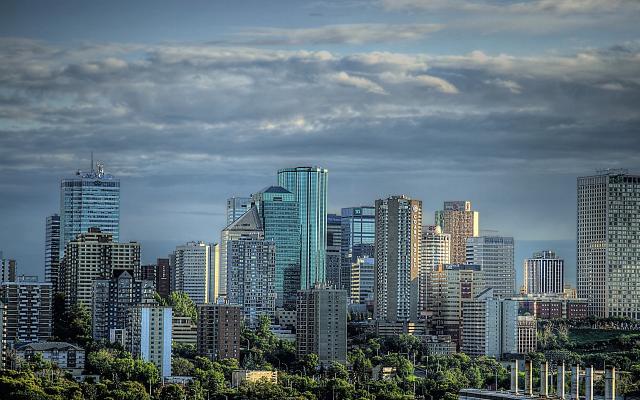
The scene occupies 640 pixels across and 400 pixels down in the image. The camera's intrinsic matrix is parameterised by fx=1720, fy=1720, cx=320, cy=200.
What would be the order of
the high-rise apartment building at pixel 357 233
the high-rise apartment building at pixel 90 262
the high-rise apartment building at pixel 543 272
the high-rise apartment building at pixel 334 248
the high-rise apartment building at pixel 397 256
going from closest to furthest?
1. the high-rise apartment building at pixel 90 262
2. the high-rise apartment building at pixel 397 256
3. the high-rise apartment building at pixel 543 272
4. the high-rise apartment building at pixel 334 248
5. the high-rise apartment building at pixel 357 233

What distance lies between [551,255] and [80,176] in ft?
55.1

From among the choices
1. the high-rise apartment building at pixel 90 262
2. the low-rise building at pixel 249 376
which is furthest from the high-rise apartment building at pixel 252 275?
the low-rise building at pixel 249 376

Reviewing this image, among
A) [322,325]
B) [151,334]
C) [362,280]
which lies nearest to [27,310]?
[151,334]

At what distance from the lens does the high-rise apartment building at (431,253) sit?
56.5m

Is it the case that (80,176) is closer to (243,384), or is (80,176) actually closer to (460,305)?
(460,305)

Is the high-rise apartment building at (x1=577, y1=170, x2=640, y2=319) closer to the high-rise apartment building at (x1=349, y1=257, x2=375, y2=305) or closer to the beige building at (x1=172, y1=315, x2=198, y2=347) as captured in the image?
the high-rise apartment building at (x1=349, y1=257, x2=375, y2=305)

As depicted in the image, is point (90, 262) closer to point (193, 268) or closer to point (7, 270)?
point (7, 270)

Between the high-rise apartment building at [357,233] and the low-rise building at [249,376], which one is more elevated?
the high-rise apartment building at [357,233]

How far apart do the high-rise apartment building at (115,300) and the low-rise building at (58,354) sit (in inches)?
125

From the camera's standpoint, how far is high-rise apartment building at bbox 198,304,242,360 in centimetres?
4506

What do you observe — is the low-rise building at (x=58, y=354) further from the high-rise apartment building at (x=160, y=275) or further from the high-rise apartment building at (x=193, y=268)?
the high-rise apartment building at (x=193, y=268)

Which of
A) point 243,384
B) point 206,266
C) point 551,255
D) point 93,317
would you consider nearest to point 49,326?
point 93,317

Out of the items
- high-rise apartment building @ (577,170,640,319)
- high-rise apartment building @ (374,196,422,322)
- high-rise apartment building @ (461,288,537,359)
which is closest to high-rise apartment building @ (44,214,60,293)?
high-rise apartment building @ (374,196,422,322)

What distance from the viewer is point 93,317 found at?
47.7m
